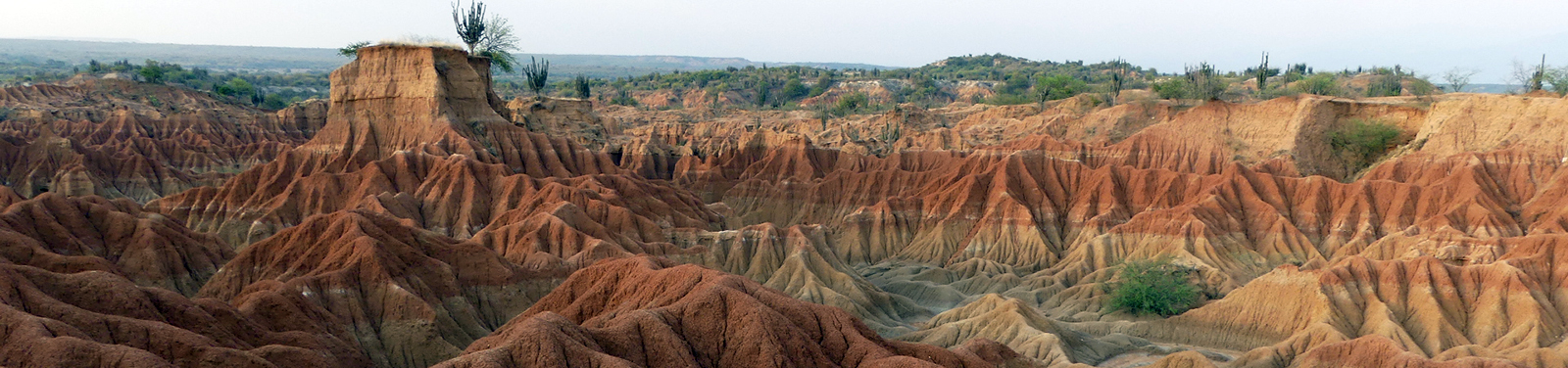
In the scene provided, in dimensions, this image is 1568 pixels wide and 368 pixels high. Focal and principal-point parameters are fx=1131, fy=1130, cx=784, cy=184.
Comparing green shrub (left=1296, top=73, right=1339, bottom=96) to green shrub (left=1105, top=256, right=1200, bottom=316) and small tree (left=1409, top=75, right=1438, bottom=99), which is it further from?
green shrub (left=1105, top=256, right=1200, bottom=316)

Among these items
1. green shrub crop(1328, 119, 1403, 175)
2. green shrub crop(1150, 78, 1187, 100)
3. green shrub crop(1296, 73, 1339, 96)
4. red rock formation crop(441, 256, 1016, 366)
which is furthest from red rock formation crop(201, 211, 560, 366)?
green shrub crop(1296, 73, 1339, 96)

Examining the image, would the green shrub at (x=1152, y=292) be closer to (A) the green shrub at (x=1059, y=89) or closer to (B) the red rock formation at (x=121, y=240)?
(B) the red rock formation at (x=121, y=240)

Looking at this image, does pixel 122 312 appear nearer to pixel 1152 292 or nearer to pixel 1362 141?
pixel 1152 292

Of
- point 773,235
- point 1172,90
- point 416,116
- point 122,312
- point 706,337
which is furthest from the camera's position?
point 1172,90

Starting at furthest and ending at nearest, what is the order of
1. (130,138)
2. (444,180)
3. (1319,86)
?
(1319,86) < (130,138) < (444,180)

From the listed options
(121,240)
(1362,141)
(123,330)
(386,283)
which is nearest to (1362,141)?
(1362,141)
